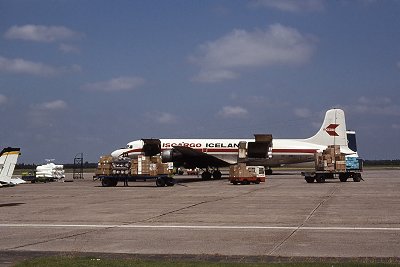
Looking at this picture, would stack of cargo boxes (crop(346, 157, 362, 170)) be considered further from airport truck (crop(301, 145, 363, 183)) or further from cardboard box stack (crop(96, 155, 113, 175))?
cardboard box stack (crop(96, 155, 113, 175))

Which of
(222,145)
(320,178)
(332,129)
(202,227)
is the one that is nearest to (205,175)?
(222,145)

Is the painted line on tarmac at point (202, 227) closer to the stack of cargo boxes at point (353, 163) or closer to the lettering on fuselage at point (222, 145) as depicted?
the stack of cargo boxes at point (353, 163)

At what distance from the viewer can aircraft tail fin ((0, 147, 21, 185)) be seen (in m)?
24.9

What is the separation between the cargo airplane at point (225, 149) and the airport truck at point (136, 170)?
27.9 ft

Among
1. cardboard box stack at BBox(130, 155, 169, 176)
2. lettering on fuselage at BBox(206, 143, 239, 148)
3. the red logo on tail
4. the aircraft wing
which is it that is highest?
the red logo on tail

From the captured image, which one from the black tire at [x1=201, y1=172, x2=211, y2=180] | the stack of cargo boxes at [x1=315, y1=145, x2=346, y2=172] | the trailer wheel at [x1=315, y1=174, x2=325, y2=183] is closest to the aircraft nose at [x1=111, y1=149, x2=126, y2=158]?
the black tire at [x1=201, y1=172, x2=211, y2=180]

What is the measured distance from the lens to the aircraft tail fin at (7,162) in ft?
81.8

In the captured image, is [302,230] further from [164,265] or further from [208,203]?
[208,203]

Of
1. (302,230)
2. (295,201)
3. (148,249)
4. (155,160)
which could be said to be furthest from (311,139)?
(148,249)

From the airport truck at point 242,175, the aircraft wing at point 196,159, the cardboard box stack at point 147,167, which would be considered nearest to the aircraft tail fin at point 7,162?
the cardboard box stack at point 147,167

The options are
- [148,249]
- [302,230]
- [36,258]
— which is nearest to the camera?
[36,258]

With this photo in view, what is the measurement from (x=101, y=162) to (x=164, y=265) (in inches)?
1328

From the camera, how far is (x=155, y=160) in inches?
1670

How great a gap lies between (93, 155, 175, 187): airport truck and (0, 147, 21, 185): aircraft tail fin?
55.6ft
